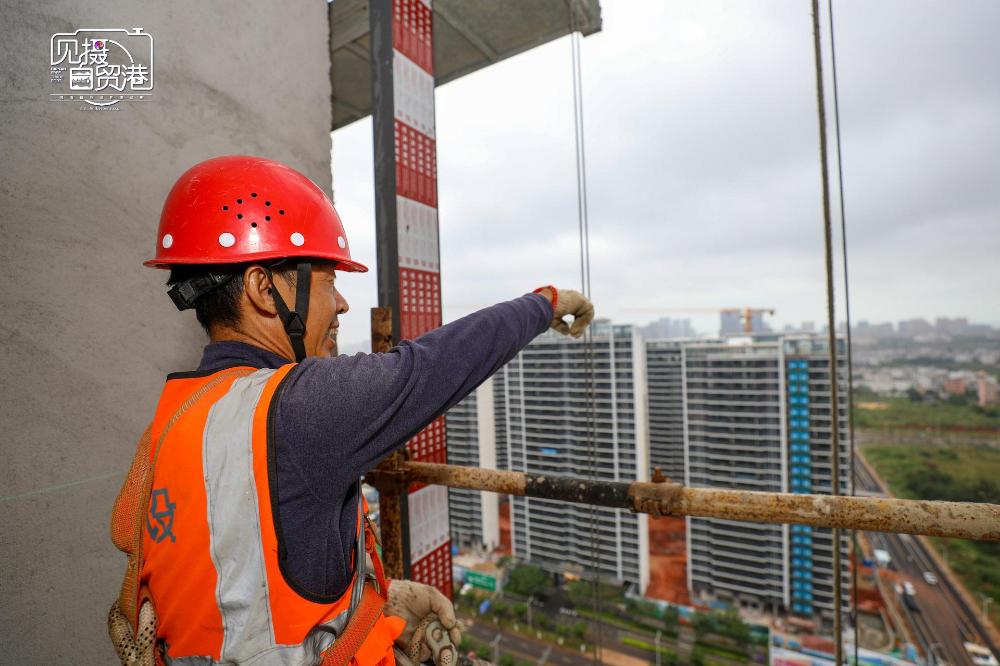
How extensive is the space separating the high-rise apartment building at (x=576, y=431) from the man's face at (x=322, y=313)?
84.5 feet

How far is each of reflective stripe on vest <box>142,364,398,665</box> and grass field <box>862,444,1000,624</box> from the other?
4046cm

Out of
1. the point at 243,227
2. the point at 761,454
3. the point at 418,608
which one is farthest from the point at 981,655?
the point at 243,227

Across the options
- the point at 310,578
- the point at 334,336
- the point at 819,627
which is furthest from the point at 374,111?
the point at 819,627

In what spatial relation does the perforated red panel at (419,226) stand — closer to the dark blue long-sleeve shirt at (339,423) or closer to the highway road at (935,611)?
the dark blue long-sleeve shirt at (339,423)

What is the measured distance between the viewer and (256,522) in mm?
772

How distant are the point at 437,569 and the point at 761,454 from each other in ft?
→ 94.8

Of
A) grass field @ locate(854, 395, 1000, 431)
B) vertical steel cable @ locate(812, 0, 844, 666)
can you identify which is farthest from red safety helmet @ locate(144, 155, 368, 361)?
grass field @ locate(854, 395, 1000, 431)

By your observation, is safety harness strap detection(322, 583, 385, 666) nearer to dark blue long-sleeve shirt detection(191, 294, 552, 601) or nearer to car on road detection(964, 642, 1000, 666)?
dark blue long-sleeve shirt detection(191, 294, 552, 601)

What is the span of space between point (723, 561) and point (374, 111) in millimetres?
32655

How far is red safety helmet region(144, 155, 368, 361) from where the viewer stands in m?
1.04

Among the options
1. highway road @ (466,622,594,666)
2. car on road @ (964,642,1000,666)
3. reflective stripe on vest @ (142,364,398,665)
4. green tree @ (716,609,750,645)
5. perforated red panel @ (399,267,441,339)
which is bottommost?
car on road @ (964,642,1000,666)

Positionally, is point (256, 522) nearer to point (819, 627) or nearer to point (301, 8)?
point (301, 8)

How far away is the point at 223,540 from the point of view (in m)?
0.77

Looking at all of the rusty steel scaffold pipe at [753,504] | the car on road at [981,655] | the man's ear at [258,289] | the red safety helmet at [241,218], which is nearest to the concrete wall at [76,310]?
the red safety helmet at [241,218]
